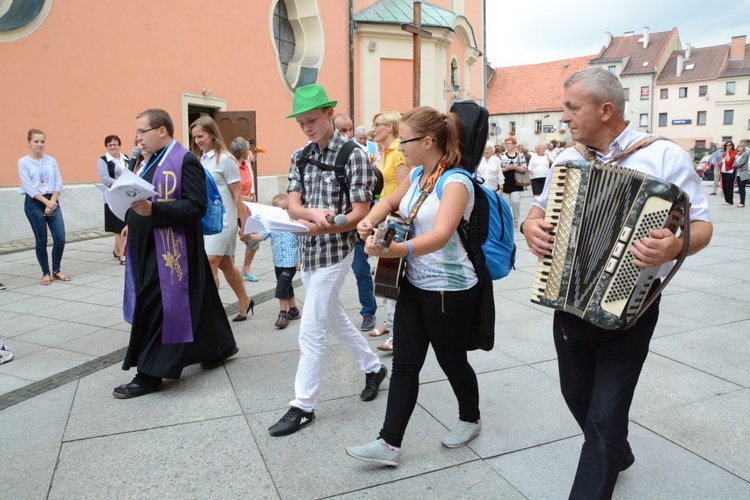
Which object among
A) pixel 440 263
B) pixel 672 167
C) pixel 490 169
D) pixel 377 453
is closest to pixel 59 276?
pixel 377 453

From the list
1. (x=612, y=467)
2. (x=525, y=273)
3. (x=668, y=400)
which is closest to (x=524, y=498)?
(x=612, y=467)

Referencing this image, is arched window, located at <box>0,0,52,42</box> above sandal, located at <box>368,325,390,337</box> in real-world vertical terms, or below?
Result: above

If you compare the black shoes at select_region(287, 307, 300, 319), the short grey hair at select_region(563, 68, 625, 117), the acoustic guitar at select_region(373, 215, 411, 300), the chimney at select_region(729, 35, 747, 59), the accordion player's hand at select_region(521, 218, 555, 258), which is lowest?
the black shoes at select_region(287, 307, 300, 319)

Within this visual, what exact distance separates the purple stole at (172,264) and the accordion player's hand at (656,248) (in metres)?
3.02

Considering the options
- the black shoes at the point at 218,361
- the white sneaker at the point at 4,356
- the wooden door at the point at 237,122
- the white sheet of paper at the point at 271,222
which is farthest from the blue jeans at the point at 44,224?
the wooden door at the point at 237,122

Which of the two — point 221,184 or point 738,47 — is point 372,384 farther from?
point 738,47

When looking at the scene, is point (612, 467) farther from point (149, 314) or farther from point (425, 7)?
point (425, 7)

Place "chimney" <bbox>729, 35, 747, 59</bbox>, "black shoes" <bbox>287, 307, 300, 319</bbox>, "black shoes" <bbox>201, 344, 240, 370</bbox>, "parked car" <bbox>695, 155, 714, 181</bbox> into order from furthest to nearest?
1. "chimney" <bbox>729, 35, 747, 59</bbox>
2. "parked car" <bbox>695, 155, 714, 181</bbox>
3. "black shoes" <bbox>287, 307, 300, 319</bbox>
4. "black shoes" <bbox>201, 344, 240, 370</bbox>

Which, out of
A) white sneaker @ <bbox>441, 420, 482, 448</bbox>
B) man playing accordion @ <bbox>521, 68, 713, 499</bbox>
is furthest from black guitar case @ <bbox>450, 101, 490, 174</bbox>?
white sneaker @ <bbox>441, 420, 482, 448</bbox>

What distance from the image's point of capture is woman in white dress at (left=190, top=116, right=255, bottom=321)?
5477 mm

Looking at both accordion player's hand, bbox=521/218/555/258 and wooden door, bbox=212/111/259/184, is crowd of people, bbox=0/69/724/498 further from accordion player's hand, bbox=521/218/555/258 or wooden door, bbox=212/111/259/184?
wooden door, bbox=212/111/259/184

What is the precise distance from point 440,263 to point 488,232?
0.96 feet

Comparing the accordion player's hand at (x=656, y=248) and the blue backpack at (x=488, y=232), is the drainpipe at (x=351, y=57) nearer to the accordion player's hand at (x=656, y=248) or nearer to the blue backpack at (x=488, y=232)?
the blue backpack at (x=488, y=232)

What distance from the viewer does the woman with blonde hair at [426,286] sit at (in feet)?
9.91
